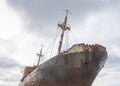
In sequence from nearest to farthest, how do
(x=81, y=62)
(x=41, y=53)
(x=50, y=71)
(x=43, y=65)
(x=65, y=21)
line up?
(x=81, y=62), (x=50, y=71), (x=43, y=65), (x=65, y=21), (x=41, y=53)

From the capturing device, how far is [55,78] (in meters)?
21.8

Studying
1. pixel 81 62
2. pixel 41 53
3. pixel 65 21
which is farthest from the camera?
pixel 41 53

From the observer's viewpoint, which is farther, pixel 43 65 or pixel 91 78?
pixel 43 65

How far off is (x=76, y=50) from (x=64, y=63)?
162 cm

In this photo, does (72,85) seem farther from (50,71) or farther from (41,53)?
(41,53)

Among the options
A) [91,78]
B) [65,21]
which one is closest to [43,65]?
[91,78]

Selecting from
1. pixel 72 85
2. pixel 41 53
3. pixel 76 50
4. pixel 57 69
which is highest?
pixel 41 53

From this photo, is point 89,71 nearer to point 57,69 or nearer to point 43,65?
point 57,69

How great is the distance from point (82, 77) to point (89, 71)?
84 cm

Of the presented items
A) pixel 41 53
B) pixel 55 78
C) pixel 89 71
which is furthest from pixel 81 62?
pixel 41 53

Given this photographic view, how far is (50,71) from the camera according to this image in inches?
887

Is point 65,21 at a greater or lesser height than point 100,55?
greater

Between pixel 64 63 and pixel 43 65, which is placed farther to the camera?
pixel 43 65

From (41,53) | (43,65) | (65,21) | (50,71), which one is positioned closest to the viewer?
(50,71)
